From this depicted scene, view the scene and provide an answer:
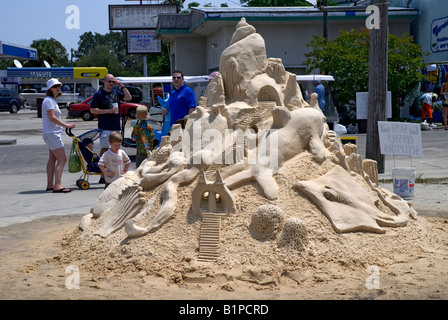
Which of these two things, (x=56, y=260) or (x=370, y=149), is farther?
(x=370, y=149)

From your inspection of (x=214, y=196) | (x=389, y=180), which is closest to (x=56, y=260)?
(x=214, y=196)

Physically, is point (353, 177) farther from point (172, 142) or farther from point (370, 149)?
point (370, 149)

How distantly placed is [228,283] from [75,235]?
248 cm

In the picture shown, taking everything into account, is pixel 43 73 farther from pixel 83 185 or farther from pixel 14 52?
pixel 83 185

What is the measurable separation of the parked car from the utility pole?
33712 millimetres

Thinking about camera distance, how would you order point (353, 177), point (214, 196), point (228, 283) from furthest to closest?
point (353, 177) < point (214, 196) < point (228, 283)

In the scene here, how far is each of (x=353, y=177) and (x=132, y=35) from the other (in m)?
32.7

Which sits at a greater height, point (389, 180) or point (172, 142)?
point (172, 142)

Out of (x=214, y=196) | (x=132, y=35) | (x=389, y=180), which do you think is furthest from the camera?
(x=132, y=35)

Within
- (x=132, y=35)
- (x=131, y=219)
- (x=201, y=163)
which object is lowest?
(x=131, y=219)

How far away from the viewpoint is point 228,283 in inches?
206

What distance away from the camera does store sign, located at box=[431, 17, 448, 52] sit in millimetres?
22875

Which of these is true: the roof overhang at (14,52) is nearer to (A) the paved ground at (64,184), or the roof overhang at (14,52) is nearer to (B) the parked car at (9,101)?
(B) the parked car at (9,101)

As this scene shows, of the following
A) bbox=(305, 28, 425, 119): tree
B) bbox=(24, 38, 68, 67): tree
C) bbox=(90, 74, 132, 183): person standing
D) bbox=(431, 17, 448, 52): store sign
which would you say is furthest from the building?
bbox=(24, 38, 68, 67): tree
